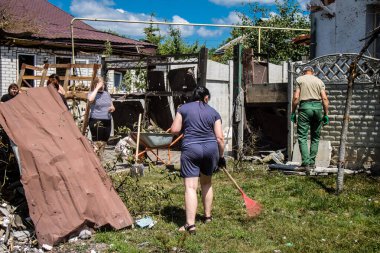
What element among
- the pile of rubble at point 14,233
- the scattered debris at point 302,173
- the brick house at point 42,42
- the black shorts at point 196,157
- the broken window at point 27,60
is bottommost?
the pile of rubble at point 14,233

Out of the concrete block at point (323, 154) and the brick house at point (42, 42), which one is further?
the brick house at point (42, 42)

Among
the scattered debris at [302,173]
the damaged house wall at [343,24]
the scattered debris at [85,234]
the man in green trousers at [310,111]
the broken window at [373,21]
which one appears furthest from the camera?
the damaged house wall at [343,24]

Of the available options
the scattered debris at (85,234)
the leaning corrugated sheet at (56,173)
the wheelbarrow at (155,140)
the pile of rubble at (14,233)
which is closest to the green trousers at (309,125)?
the wheelbarrow at (155,140)

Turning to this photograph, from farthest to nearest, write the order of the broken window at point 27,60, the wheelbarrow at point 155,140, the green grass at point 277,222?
the broken window at point 27,60 < the wheelbarrow at point 155,140 < the green grass at point 277,222

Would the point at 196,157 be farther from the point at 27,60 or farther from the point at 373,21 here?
the point at 27,60

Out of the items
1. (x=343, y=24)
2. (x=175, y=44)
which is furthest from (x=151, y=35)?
(x=343, y=24)

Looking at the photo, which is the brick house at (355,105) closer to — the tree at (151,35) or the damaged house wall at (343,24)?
the damaged house wall at (343,24)

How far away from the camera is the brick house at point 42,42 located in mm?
16859

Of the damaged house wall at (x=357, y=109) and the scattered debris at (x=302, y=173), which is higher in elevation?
the damaged house wall at (x=357, y=109)

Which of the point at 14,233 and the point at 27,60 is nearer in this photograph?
the point at 14,233

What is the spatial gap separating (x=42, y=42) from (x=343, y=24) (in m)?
9.98

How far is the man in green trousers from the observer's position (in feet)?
28.4

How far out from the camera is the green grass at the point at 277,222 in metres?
4.95

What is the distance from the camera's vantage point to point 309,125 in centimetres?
889
